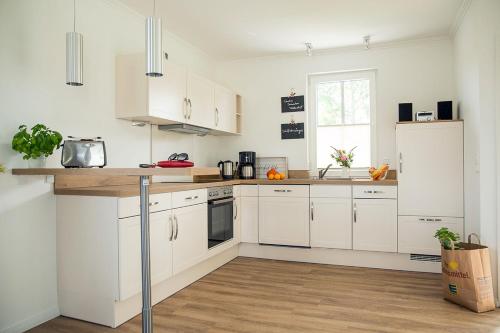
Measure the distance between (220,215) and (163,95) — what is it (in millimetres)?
1393

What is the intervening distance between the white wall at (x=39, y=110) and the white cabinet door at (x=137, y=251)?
0.58 meters

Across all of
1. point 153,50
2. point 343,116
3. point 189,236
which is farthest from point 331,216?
point 153,50

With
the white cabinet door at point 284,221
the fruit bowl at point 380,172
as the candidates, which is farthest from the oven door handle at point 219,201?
the fruit bowl at point 380,172

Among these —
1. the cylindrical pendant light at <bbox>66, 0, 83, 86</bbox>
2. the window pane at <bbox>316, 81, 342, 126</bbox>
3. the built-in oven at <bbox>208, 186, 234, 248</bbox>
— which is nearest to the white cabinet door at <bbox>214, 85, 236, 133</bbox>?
the built-in oven at <bbox>208, 186, 234, 248</bbox>

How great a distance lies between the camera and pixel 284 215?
4438 mm

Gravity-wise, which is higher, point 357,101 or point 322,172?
point 357,101

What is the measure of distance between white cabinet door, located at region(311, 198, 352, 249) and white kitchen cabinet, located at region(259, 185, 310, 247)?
0.09 m

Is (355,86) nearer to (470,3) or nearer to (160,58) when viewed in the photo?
(470,3)

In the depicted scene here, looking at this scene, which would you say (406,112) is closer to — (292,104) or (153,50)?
(292,104)

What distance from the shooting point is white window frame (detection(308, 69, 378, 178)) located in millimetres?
4719

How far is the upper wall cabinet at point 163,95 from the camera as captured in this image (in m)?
3.35

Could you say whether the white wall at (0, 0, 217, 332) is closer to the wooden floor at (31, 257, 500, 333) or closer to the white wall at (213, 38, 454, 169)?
the wooden floor at (31, 257, 500, 333)

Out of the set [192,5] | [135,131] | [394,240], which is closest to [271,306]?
[394,240]

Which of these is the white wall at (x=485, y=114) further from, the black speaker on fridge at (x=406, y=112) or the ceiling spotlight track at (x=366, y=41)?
the ceiling spotlight track at (x=366, y=41)
